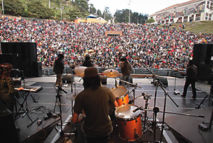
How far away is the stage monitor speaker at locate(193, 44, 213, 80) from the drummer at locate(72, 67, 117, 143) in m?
7.68

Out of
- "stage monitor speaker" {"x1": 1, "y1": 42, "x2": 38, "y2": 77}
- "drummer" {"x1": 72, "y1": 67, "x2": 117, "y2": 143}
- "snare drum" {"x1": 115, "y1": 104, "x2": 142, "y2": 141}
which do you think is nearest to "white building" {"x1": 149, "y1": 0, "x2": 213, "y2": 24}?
"stage monitor speaker" {"x1": 1, "y1": 42, "x2": 38, "y2": 77}

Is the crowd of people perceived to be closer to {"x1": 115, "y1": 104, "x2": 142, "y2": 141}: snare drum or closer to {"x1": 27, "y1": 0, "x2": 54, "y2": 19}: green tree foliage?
{"x1": 27, "y1": 0, "x2": 54, "y2": 19}: green tree foliage

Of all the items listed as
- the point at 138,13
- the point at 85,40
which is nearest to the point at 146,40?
the point at 85,40

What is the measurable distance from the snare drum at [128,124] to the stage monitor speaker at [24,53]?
6956 mm

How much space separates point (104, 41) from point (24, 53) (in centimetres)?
1164

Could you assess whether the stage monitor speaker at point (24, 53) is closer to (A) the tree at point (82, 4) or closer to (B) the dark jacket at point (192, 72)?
(B) the dark jacket at point (192, 72)

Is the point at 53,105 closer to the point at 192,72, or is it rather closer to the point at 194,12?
the point at 192,72

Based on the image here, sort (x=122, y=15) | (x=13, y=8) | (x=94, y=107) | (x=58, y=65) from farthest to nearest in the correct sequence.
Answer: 1. (x=122, y=15)
2. (x=13, y=8)
3. (x=58, y=65)
4. (x=94, y=107)

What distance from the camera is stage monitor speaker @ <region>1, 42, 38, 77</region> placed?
24.3ft

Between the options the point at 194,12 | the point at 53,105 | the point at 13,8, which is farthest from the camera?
the point at 194,12

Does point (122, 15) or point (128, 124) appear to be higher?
point (122, 15)

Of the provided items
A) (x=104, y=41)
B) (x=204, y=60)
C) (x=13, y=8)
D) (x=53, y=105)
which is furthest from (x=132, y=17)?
(x=53, y=105)

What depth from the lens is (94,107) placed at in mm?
1501

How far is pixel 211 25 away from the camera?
18.7 meters
